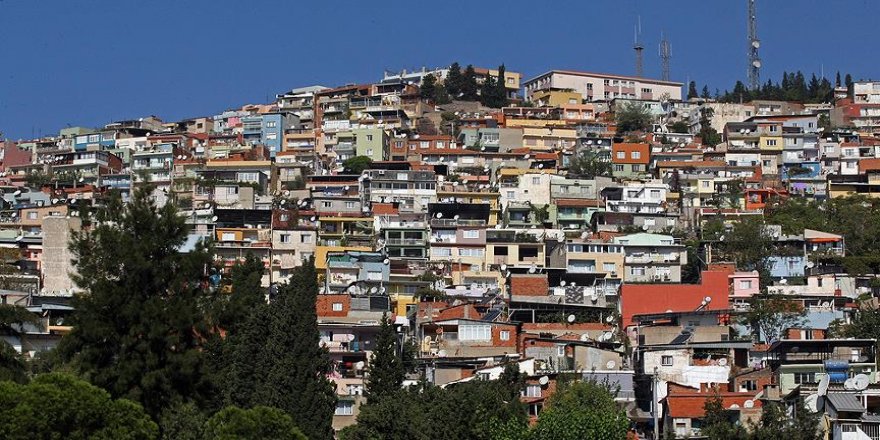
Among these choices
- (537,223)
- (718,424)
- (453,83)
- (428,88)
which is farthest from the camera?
(453,83)

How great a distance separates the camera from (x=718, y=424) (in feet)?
119

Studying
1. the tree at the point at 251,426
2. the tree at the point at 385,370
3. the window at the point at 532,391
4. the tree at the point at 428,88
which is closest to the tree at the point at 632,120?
the tree at the point at 428,88

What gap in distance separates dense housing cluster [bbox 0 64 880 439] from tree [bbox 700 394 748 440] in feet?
3.97

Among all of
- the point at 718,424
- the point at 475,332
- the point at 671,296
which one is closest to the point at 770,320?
the point at 671,296

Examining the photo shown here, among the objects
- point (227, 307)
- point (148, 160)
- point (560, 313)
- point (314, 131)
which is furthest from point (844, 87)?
point (227, 307)

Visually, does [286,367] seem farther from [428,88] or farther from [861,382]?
[428,88]

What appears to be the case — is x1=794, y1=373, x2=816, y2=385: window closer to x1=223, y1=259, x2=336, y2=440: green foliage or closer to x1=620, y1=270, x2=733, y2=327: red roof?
x1=223, y1=259, x2=336, y2=440: green foliage

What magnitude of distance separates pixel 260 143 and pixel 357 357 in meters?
51.2

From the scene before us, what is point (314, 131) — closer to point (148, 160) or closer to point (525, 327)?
point (148, 160)

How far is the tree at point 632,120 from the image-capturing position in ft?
328

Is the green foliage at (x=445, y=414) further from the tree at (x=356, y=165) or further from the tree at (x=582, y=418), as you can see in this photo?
the tree at (x=356, y=165)

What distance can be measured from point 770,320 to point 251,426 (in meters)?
27.6

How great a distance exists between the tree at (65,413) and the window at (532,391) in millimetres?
14555

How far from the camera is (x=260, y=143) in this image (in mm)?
100562
